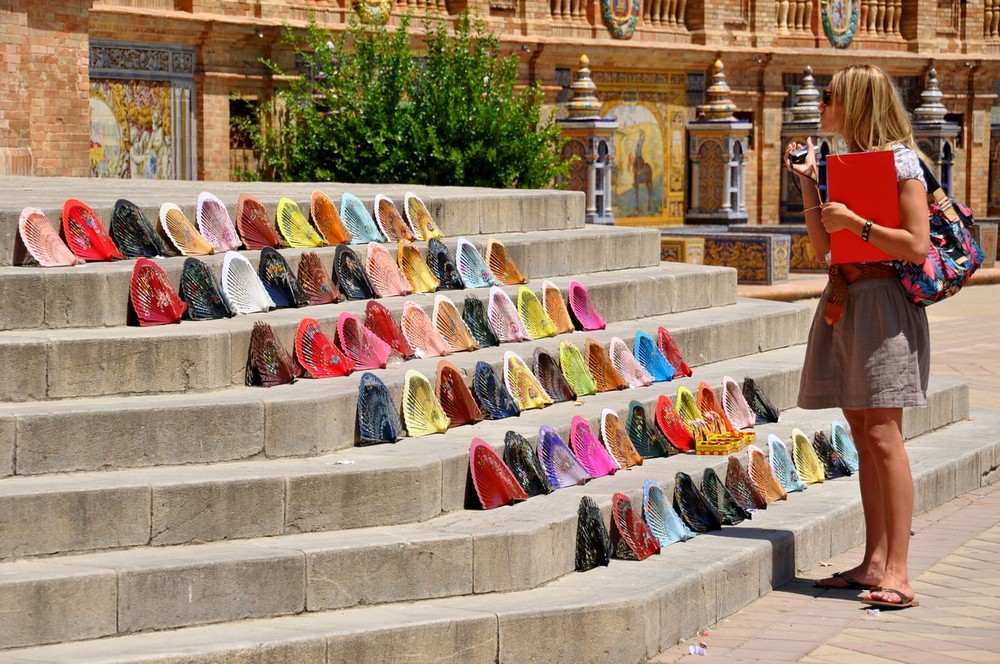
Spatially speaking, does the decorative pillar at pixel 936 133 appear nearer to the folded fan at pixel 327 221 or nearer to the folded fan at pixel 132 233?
the folded fan at pixel 327 221

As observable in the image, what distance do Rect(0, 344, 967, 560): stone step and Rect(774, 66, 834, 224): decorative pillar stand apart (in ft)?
67.1

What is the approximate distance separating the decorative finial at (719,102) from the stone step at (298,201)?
16766 millimetres

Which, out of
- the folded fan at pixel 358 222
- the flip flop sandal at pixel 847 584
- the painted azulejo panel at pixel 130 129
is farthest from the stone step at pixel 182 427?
the painted azulejo panel at pixel 130 129

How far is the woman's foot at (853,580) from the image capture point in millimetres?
6027

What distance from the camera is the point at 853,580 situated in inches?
240

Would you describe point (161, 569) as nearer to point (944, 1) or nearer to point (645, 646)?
point (645, 646)

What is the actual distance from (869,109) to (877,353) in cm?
86

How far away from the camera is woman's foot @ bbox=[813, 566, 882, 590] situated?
6027 mm

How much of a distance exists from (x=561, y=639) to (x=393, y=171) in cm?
1079

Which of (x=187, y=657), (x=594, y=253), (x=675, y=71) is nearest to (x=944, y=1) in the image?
(x=675, y=71)

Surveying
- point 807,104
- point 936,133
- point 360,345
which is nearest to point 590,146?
point 807,104

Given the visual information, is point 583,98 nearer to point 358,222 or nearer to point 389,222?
point 389,222

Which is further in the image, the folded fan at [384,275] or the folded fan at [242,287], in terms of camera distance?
the folded fan at [384,275]

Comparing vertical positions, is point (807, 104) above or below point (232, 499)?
above
